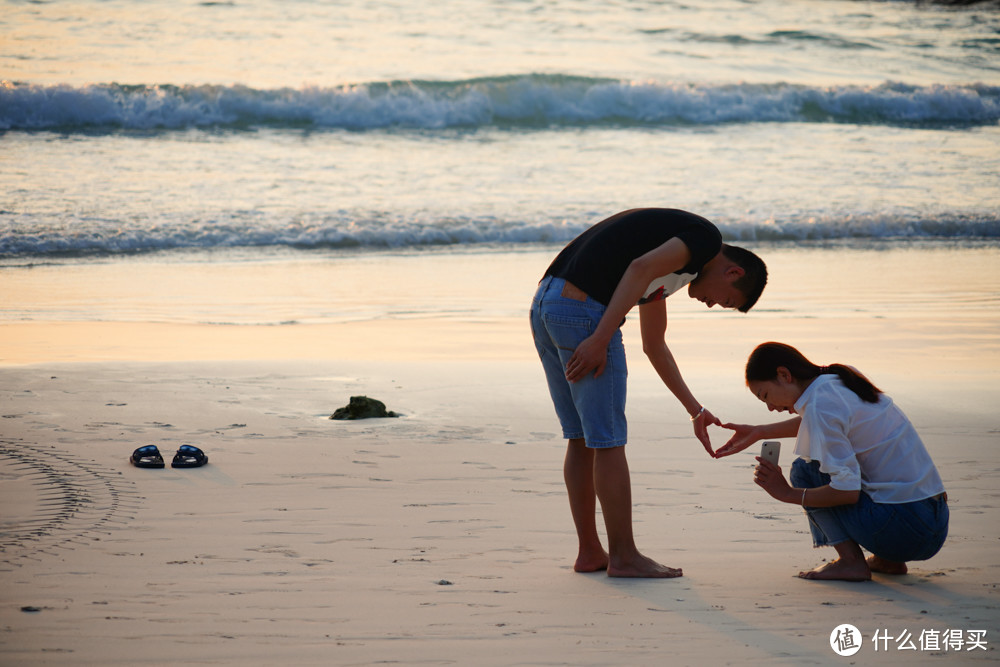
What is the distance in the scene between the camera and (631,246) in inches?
126

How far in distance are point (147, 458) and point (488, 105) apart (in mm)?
18106

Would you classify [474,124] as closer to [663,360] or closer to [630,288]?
[663,360]

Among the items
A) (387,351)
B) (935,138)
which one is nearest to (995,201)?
(935,138)

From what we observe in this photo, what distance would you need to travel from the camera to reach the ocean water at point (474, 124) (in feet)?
44.8

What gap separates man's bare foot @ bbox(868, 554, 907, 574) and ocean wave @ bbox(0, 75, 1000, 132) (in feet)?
60.3

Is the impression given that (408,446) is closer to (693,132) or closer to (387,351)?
(387,351)

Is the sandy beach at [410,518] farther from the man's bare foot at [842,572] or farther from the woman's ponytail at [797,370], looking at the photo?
the woman's ponytail at [797,370]

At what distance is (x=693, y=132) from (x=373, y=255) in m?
10.7

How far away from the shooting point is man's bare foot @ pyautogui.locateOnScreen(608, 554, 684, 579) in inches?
130

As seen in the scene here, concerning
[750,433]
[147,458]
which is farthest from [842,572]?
[147,458]

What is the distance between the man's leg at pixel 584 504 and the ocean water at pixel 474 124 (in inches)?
274

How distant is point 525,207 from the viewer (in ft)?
47.9

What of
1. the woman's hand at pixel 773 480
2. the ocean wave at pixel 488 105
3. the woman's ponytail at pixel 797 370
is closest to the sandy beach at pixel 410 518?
the woman's hand at pixel 773 480

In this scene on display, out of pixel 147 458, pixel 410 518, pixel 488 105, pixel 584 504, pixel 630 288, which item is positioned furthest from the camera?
pixel 488 105
